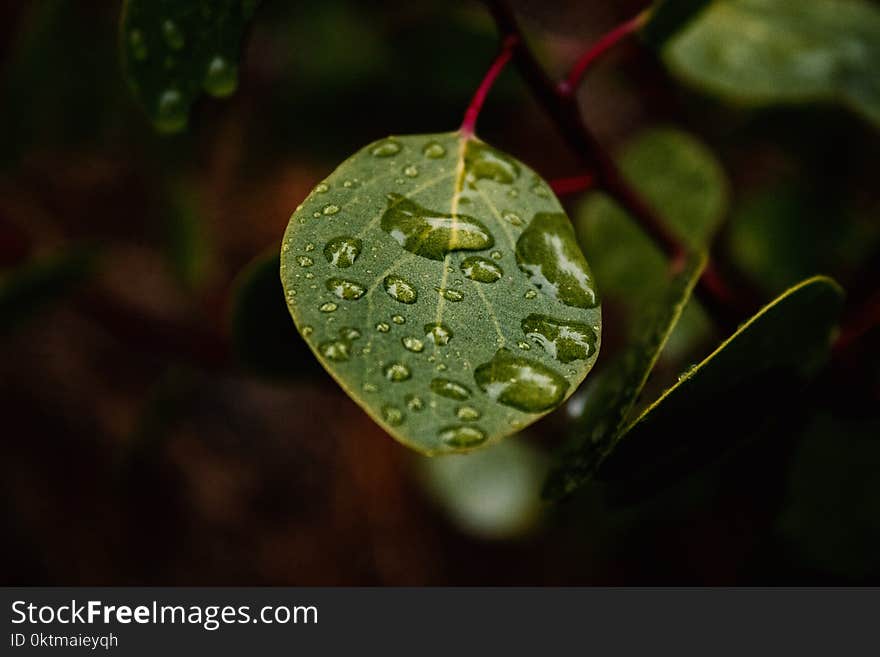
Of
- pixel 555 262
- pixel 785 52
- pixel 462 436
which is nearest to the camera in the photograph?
pixel 462 436

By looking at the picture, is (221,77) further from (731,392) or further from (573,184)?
(731,392)

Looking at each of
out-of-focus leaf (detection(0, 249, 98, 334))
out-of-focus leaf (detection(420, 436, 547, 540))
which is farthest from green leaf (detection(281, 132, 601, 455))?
Result: out-of-focus leaf (detection(420, 436, 547, 540))

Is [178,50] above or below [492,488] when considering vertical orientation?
above

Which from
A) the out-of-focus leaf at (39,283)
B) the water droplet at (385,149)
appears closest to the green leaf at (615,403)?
the water droplet at (385,149)

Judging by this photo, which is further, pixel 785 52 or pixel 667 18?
pixel 785 52

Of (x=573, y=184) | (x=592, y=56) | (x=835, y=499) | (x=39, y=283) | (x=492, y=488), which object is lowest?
(x=492, y=488)

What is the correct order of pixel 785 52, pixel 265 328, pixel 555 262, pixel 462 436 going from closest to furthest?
pixel 462 436 < pixel 555 262 < pixel 265 328 < pixel 785 52

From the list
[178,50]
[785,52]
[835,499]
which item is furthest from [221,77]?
[835,499]
